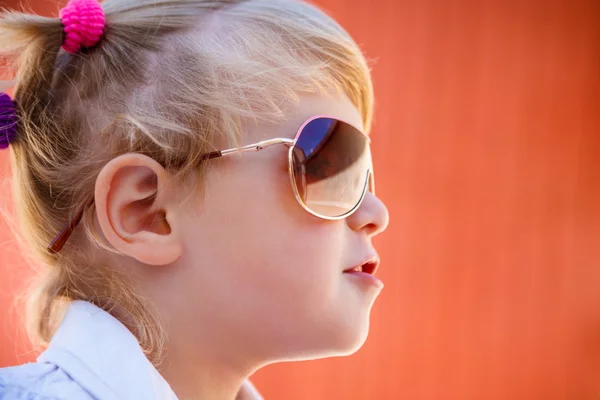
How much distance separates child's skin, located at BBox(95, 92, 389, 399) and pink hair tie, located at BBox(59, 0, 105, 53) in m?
0.21

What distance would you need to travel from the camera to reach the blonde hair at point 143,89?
89 cm

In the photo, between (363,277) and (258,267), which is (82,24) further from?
(363,277)

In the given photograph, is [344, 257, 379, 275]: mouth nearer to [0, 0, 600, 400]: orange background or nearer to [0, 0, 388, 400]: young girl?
[0, 0, 388, 400]: young girl

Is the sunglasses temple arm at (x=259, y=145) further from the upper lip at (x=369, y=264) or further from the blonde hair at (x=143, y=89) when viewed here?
the upper lip at (x=369, y=264)

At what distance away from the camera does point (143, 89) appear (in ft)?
2.96

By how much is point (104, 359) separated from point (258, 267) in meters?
0.24

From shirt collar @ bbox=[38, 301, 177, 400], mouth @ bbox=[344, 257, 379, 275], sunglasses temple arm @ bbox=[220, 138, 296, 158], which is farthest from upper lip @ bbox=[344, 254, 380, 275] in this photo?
shirt collar @ bbox=[38, 301, 177, 400]

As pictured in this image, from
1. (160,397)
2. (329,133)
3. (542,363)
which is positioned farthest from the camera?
(542,363)

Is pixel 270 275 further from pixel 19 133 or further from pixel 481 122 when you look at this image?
pixel 481 122

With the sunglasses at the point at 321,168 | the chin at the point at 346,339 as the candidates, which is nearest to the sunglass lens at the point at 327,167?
the sunglasses at the point at 321,168

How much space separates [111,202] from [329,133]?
1.09ft

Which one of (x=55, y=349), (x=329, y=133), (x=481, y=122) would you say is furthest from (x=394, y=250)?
(x=55, y=349)

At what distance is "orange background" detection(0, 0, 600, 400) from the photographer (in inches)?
93.9

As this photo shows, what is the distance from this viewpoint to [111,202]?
89 centimetres
